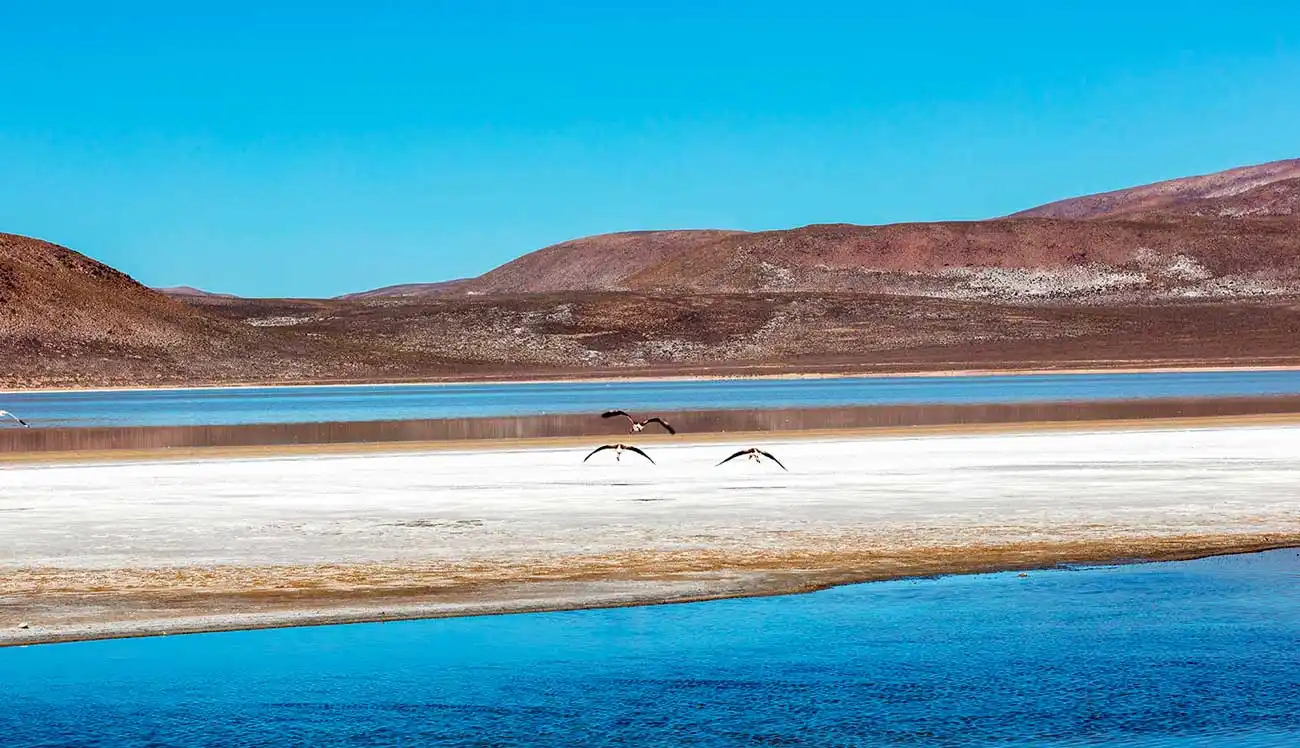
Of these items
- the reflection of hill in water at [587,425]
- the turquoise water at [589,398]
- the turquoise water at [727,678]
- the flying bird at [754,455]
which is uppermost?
the turquoise water at [589,398]

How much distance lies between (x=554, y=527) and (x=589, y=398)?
1905 inches

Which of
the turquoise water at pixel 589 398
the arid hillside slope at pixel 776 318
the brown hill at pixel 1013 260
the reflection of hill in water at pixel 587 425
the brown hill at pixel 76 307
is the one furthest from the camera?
the brown hill at pixel 1013 260

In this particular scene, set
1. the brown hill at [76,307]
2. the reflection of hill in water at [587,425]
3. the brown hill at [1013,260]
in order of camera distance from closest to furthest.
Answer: the reflection of hill in water at [587,425] < the brown hill at [76,307] < the brown hill at [1013,260]

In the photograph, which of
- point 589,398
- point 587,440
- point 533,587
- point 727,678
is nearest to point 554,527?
point 533,587

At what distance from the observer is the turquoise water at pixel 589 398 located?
5447cm

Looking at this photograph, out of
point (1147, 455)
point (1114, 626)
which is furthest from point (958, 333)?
point (1114, 626)

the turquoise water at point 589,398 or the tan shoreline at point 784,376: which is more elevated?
the tan shoreline at point 784,376

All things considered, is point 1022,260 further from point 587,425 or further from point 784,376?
point 587,425

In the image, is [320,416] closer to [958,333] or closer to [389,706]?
[389,706]

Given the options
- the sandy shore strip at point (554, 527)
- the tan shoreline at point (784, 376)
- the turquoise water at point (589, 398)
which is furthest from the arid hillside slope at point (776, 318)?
the sandy shore strip at point (554, 527)

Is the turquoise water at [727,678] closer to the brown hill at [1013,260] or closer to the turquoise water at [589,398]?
the turquoise water at [589,398]

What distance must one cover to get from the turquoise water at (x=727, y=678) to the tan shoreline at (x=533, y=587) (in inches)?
13.6

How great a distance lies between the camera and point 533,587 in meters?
14.5

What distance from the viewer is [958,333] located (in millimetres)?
129375
